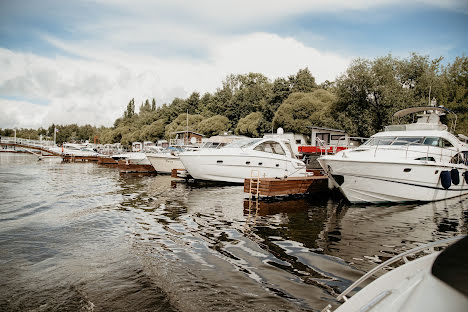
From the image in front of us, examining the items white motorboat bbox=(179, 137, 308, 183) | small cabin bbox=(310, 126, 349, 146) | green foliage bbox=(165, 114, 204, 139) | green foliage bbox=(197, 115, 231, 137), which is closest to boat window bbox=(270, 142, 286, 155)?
white motorboat bbox=(179, 137, 308, 183)

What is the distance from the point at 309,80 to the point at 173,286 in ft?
163

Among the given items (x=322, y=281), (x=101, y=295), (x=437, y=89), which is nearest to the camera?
(x=101, y=295)

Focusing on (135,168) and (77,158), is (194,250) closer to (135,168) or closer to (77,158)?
(135,168)

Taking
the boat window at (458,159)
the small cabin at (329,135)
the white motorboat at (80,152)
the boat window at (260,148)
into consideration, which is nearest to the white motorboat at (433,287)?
the boat window at (458,159)

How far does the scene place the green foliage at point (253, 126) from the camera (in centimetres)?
4847

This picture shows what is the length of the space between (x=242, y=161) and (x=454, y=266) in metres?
15.4

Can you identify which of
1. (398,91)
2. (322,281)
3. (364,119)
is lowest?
(322,281)

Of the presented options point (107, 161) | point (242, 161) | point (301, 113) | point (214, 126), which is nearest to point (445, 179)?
point (242, 161)

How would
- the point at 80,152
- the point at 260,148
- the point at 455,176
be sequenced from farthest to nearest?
the point at 80,152 → the point at 260,148 → the point at 455,176

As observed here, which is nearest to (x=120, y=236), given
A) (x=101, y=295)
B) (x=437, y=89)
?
(x=101, y=295)

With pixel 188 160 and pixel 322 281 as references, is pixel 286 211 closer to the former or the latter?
pixel 322 281

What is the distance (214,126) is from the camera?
54031 mm

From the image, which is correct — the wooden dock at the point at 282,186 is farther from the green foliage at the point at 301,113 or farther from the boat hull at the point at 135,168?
the green foliage at the point at 301,113

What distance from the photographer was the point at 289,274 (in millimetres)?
5227
